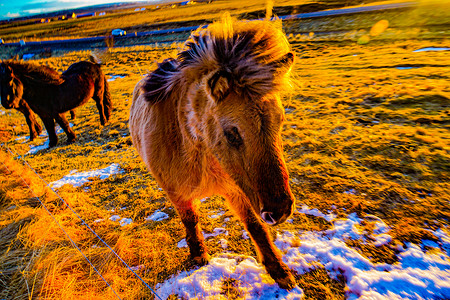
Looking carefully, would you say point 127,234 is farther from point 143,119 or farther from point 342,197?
point 342,197

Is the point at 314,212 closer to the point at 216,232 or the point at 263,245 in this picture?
the point at 263,245

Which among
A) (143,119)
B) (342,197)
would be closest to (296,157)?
(342,197)

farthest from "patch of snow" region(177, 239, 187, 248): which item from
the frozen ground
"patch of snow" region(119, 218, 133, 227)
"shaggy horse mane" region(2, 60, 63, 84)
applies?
"shaggy horse mane" region(2, 60, 63, 84)

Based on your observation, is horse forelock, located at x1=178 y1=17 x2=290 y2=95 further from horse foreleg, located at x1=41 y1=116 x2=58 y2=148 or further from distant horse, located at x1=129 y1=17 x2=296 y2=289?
horse foreleg, located at x1=41 y1=116 x2=58 y2=148

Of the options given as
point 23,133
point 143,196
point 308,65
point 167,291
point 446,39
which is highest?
point 446,39

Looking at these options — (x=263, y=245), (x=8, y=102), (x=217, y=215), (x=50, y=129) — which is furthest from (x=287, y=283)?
(x=8, y=102)

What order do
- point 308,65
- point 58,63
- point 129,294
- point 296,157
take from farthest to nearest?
point 58,63 → point 308,65 → point 296,157 → point 129,294

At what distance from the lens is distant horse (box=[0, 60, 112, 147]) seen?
254 inches

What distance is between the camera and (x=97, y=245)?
304cm

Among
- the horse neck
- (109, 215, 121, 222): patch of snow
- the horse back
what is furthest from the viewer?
the horse back

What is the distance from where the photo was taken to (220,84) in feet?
4.59

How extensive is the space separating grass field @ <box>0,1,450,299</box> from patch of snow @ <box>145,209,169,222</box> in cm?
4

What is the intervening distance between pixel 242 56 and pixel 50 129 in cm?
830

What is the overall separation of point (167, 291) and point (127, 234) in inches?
51.3
